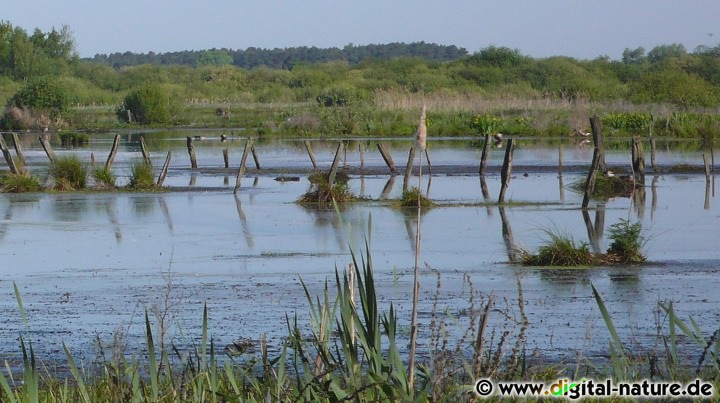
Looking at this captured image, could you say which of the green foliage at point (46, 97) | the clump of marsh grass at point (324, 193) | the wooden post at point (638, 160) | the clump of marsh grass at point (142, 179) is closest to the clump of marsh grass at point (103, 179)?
the clump of marsh grass at point (142, 179)

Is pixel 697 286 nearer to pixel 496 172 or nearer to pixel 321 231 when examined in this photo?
pixel 321 231

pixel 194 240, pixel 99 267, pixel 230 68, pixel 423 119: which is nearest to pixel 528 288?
pixel 99 267

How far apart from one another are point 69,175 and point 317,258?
51.9ft

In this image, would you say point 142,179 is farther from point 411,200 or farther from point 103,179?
point 411,200

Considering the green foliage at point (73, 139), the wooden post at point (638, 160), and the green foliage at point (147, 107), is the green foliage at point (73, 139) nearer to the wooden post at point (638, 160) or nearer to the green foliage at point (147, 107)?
the green foliage at point (147, 107)

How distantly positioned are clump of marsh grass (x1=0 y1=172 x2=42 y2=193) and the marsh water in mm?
592

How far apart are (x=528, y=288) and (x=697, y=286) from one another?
2111 mm

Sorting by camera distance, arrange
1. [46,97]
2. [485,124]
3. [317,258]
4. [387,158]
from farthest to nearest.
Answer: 1. [46,97]
2. [485,124]
3. [387,158]
4. [317,258]

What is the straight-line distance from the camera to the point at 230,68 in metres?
147

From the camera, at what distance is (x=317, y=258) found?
709 inches

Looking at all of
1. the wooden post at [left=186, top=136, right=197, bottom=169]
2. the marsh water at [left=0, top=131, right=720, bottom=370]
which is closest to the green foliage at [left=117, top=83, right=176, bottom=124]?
the wooden post at [left=186, top=136, right=197, bottom=169]

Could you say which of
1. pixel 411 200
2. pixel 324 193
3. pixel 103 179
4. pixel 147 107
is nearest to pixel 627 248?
pixel 411 200

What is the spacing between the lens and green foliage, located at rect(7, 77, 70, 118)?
84.1m

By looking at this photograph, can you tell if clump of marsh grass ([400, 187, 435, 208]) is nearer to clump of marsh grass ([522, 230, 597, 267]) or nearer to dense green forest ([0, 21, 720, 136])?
clump of marsh grass ([522, 230, 597, 267])
